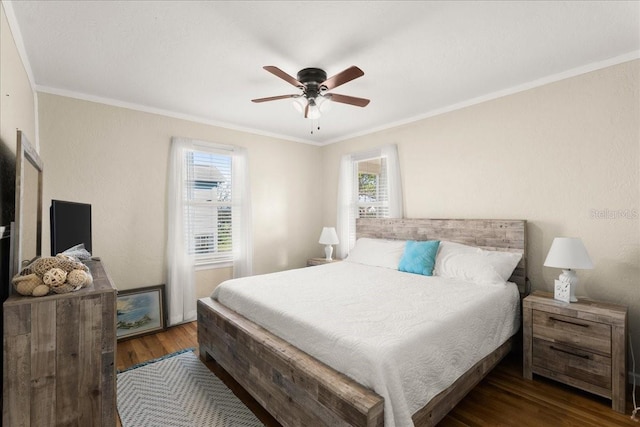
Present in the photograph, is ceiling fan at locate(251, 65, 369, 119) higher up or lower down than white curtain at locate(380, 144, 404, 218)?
higher up

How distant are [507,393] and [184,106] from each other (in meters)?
3.98

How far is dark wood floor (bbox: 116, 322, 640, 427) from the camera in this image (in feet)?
6.29

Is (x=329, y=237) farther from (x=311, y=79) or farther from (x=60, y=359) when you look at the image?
(x=60, y=359)

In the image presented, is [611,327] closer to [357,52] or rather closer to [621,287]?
[621,287]

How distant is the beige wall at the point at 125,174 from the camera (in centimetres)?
291

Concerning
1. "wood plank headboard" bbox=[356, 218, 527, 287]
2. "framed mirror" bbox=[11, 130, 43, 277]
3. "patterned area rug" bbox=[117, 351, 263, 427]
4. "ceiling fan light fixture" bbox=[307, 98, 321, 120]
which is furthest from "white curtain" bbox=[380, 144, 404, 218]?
"framed mirror" bbox=[11, 130, 43, 277]

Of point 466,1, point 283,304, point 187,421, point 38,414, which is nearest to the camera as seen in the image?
point 38,414

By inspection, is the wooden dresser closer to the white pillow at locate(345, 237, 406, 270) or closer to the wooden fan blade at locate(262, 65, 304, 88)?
the wooden fan blade at locate(262, 65, 304, 88)

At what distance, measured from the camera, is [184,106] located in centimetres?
336

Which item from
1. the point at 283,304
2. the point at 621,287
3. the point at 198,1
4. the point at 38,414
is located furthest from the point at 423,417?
the point at 198,1

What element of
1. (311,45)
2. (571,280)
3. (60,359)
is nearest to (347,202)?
(311,45)

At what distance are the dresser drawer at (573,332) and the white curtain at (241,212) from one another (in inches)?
125

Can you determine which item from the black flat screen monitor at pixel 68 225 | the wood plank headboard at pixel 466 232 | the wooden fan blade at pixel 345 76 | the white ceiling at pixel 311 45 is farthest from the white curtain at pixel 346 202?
the black flat screen monitor at pixel 68 225

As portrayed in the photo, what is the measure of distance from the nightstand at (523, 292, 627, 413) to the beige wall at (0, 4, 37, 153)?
145 inches
